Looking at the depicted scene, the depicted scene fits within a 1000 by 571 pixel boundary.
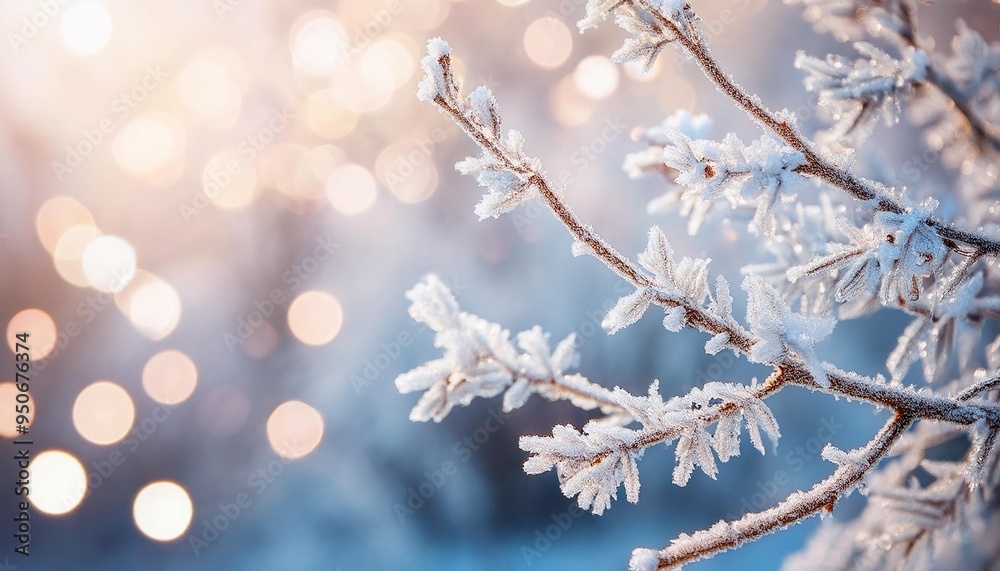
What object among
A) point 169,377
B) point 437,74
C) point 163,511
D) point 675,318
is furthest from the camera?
point 169,377

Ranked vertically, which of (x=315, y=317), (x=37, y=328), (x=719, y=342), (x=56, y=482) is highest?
(x=315, y=317)

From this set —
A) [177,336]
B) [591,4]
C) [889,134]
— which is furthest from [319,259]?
[889,134]

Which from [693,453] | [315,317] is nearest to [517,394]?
[693,453]

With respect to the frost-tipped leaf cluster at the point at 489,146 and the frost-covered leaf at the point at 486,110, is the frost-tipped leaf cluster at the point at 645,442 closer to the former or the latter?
the frost-tipped leaf cluster at the point at 489,146

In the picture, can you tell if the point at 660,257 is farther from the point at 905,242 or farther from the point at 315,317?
the point at 315,317

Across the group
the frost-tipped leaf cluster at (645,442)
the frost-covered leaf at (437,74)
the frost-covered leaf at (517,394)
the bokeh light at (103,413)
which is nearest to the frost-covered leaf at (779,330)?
the frost-tipped leaf cluster at (645,442)

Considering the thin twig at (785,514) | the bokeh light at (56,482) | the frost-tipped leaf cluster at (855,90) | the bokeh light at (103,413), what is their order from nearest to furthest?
the thin twig at (785,514), the frost-tipped leaf cluster at (855,90), the bokeh light at (56,482), the bokeh light at (103,413)
